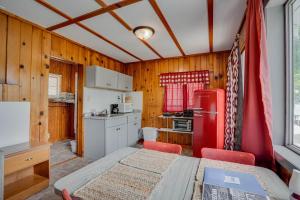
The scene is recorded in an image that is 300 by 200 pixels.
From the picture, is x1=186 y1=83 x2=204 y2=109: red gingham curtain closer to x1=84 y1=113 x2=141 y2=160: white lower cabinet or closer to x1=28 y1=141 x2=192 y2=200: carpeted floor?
x1=28 y1=141 x2=192 y2=200: carpeted floor

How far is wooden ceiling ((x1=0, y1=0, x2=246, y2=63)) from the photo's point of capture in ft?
5.94

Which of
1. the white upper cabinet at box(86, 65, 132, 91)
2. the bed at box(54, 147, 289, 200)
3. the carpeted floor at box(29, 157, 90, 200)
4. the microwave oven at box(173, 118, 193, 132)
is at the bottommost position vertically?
the carpeted floor at box(29, 157, 90, 200)

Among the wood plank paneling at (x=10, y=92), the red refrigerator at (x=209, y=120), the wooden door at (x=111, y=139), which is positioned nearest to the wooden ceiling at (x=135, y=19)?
the wood plank paneling at (x=10, y=92)

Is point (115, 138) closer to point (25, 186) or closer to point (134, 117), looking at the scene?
point (134, 117)

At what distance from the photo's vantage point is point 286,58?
4.56 feet

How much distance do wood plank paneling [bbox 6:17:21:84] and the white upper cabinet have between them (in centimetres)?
122

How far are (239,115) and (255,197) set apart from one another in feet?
5.05

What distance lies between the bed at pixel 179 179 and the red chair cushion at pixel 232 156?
18cm

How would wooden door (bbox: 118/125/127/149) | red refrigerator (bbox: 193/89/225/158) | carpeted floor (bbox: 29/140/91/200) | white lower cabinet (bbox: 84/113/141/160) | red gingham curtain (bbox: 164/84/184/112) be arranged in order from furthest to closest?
1. red gingham curtain (bbox: 164/84/184/112)
2. wooden door (bbox: 118/125/127/149)
3. white lower cabinet (bbox: 84/113/141/160)
4. red refrigerator (bbox: 193/89/225/158)
5. carpeted floor (bbox: 29/140/91/200)

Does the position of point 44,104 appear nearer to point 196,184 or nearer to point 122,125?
point 122,125

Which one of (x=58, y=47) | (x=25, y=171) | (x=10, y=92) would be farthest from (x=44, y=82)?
(x=25, y=171)

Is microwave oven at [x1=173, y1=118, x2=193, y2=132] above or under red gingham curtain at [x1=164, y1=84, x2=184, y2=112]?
under

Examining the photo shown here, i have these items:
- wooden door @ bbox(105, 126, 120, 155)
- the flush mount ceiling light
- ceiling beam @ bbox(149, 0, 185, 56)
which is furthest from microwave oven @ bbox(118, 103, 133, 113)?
the flush mount ceiling light

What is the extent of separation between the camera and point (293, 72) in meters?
1.35
